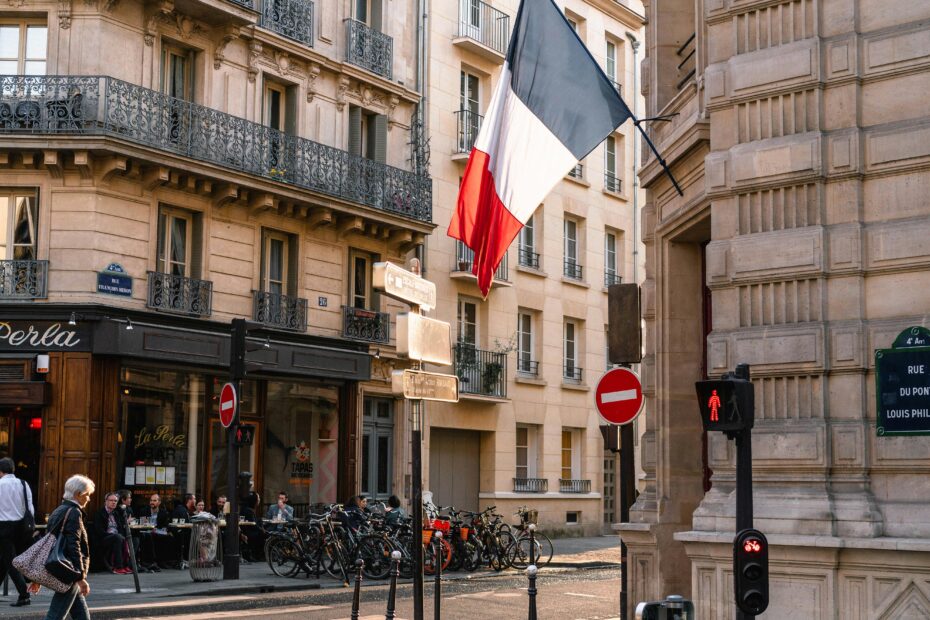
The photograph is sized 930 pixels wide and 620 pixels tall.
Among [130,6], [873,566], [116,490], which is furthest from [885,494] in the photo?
[130,6]

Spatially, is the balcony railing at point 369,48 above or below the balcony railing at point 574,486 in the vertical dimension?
above

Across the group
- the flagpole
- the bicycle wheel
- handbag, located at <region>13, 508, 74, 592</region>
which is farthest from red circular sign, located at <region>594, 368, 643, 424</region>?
the bicycle wheel

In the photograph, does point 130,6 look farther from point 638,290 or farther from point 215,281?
point 638,290

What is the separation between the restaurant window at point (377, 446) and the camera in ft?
96.3

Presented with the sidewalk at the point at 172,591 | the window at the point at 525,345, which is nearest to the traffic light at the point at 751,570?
the sidewalk at the point at 172,591

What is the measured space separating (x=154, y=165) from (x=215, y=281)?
2836 mm

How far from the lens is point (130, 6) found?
78.1ft

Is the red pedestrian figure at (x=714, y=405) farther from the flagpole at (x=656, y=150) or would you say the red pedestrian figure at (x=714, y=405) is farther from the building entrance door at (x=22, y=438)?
the building entrance door at (x=22, y=438)

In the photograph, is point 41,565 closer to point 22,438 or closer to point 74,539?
point 74,539

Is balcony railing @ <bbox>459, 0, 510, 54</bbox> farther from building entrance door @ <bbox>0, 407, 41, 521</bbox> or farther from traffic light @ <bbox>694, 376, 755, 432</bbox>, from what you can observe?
traffic light @ <bbox>694, 376, 755, 432</bbox>

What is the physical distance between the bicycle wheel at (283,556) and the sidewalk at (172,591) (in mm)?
231

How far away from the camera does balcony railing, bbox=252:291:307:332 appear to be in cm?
2620

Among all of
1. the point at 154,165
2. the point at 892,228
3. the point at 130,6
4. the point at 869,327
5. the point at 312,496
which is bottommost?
the point at 312,496

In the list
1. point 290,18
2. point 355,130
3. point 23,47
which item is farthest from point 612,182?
point 23,47
